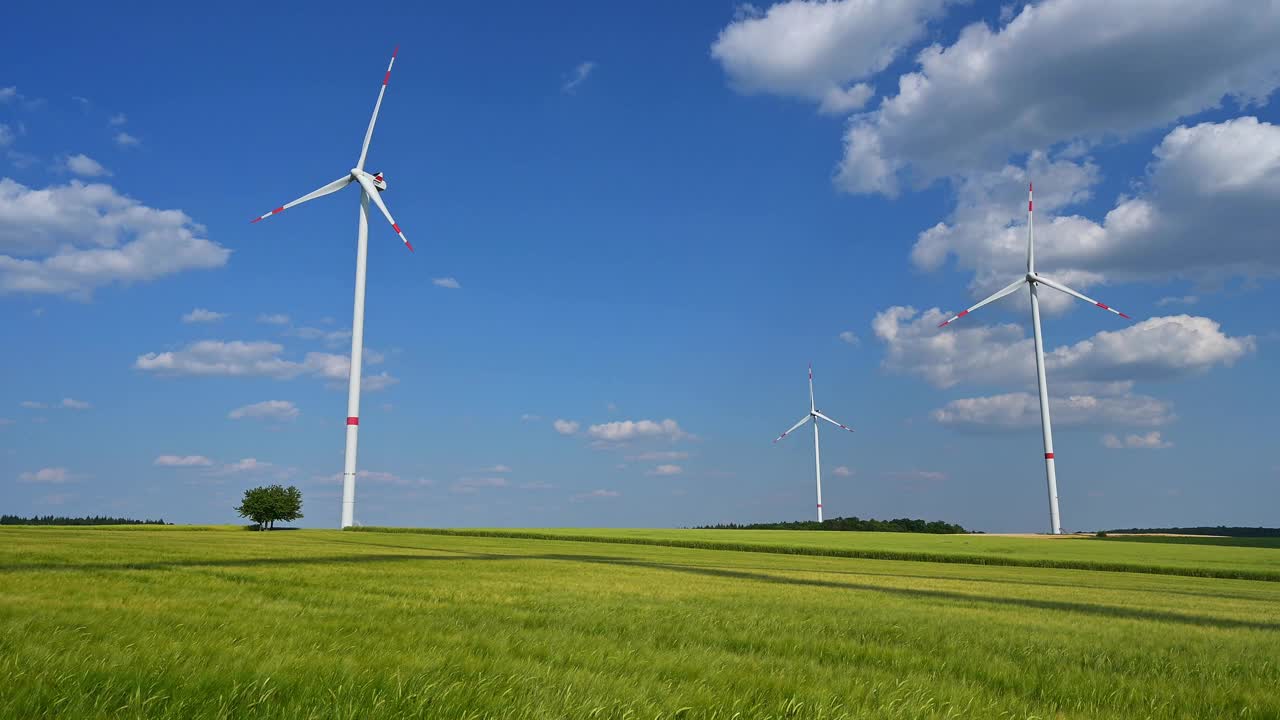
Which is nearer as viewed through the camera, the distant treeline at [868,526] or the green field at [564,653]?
the green field at [564,653]

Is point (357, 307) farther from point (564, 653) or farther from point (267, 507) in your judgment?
point (564, 653)

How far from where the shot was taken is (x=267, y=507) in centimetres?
9444

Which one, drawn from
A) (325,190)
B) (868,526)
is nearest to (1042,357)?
(868,526)

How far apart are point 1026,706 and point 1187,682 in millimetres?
2840

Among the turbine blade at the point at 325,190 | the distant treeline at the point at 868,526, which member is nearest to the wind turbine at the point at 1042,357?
the distant treeline at the point at 868,526

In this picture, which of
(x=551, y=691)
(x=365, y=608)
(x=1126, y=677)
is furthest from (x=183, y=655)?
(x=1126, y=677)

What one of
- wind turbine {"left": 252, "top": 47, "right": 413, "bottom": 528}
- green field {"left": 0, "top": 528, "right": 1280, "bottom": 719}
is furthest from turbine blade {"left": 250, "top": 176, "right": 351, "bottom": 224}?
green field {"left": 0, "top": 528, "right": 1280, "bottom": 719}

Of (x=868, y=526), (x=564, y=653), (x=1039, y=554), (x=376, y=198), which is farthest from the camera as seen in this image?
(x=868, y=526)

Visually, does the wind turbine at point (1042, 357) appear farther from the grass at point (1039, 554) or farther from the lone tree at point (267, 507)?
the lone tree at point (267, 507)

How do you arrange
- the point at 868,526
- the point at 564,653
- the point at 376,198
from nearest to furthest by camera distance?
the point at 564,653 → the point at 376,198 → the point at 868,526

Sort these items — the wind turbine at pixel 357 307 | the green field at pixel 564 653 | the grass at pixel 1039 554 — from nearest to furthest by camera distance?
the green field at pixel 564 653, the grass at pixel 1039 554, the wind turbine at pixel 357 307

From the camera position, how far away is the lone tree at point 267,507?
309 feet

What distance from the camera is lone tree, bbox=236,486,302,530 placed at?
94250 mm

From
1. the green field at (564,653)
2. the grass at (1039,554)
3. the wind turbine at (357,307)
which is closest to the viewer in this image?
the green field at (564,653)
